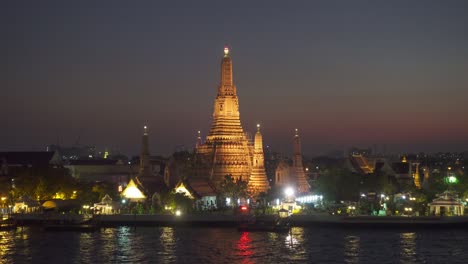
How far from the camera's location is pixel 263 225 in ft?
231

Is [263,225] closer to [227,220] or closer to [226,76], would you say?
[227,220]

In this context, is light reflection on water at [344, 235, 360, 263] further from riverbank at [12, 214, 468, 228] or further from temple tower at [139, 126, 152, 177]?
temple tower at [139, 126, 152, 177]

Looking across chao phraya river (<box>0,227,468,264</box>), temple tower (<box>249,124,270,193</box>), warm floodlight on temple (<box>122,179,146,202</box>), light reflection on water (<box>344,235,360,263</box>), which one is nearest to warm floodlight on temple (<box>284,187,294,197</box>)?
temple tower (<box>249,124,270,193</box>)

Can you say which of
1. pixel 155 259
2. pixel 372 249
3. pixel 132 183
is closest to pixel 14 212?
pixel 132 183

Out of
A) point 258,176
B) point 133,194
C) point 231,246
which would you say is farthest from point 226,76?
point 231,246

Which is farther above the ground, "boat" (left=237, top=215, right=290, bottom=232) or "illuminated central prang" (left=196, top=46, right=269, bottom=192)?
"illuminated central prang" (left=196, top=46, right=269, bottom=192)

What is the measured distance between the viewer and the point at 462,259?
52188 millimetres

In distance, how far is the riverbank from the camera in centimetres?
7106

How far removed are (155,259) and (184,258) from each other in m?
1.86

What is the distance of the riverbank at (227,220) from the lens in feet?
233

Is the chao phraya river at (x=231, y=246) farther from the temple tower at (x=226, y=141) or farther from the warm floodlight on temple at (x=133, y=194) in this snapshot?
the temple tower at (x=226, y=141)

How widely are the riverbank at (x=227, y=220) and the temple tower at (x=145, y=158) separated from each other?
13.8 metres

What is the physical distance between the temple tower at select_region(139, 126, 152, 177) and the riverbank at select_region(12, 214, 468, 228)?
13.8 metres

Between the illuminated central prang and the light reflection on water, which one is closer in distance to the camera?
the light reflection on water
